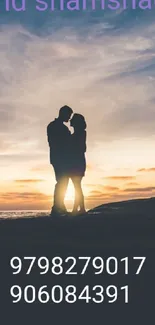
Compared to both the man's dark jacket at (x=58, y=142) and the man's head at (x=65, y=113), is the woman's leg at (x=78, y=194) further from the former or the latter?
the man's head at (x=65, y=113)

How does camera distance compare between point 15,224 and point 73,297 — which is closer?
point 73,297

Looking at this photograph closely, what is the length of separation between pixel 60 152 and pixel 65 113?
1047 millimetres

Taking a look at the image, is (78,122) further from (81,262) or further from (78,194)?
(81,262)

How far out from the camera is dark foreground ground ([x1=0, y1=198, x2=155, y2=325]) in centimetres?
628

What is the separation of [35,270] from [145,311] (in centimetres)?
207

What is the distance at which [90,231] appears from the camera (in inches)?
404

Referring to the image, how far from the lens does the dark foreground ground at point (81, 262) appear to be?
6.28 metres

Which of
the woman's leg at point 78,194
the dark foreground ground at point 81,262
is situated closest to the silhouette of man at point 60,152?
the woman's leg at point 78,194

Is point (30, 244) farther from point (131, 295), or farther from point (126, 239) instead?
point (131, 295)

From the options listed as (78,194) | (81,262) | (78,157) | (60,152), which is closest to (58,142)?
(60,152)

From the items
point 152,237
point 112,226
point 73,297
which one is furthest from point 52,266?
point 112,226

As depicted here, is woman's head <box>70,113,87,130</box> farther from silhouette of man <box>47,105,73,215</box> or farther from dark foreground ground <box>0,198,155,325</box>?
dark foreground ground <box>0,198,155,325</box>

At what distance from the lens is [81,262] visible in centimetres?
797

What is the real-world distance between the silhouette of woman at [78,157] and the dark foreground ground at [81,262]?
3.30ft
